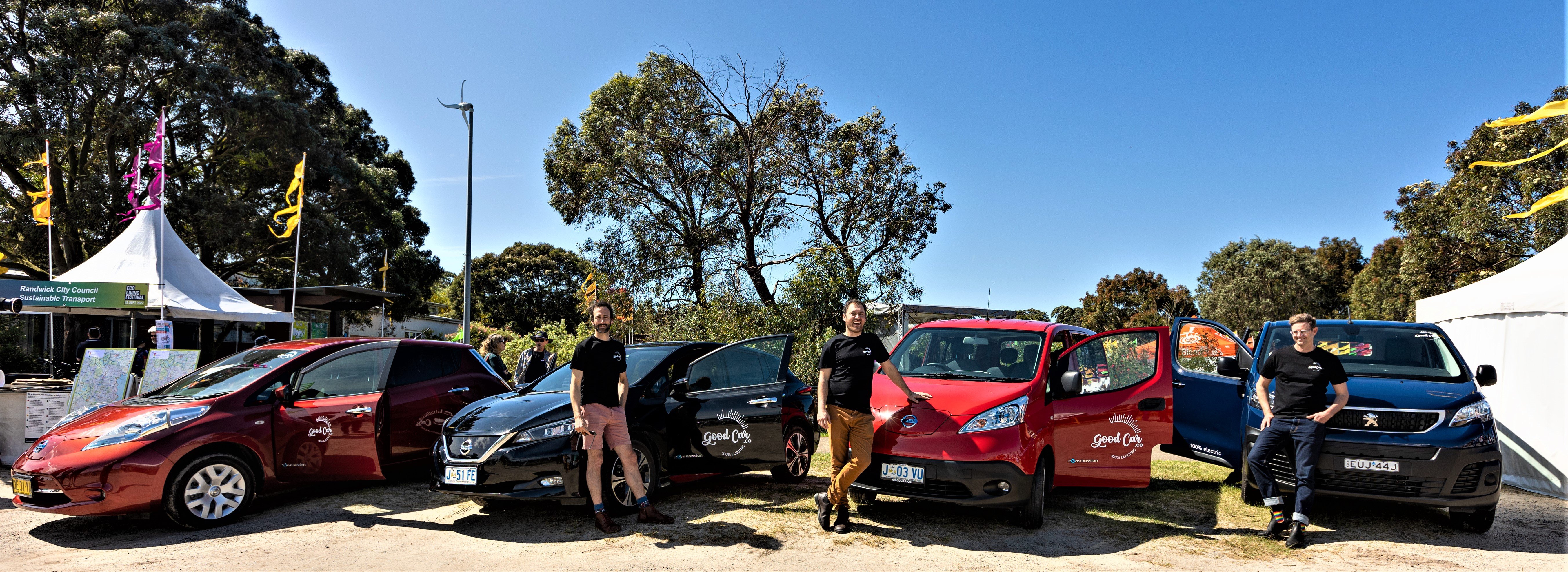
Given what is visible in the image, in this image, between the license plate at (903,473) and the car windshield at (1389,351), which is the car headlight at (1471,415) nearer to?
the car windshield at (1389,351)

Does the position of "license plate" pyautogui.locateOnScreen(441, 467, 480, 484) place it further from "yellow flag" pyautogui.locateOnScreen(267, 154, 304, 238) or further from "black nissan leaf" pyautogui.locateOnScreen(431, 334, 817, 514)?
"yellow flag" pyautogui.locateOnScreen(267, 154, 304, 238)

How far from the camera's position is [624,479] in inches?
261

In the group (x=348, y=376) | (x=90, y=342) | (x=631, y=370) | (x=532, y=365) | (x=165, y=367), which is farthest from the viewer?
(x=90, y=342)

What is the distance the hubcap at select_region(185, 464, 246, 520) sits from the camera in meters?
6.32

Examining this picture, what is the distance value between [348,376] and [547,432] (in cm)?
247

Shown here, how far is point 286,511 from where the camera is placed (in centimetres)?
696

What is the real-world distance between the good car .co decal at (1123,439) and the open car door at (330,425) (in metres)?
6.02

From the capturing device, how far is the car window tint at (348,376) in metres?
7.29

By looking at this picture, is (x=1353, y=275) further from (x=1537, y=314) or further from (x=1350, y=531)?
(x=1350, y=531)

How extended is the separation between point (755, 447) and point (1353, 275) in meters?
59.4

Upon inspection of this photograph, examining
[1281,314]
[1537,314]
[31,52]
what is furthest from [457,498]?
[1281,314]

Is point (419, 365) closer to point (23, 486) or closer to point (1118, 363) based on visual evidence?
point (23, 486)

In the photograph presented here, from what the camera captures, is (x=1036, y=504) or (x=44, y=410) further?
(x=44, y=410)

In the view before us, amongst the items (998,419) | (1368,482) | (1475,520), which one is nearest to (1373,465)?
(1368,482)
